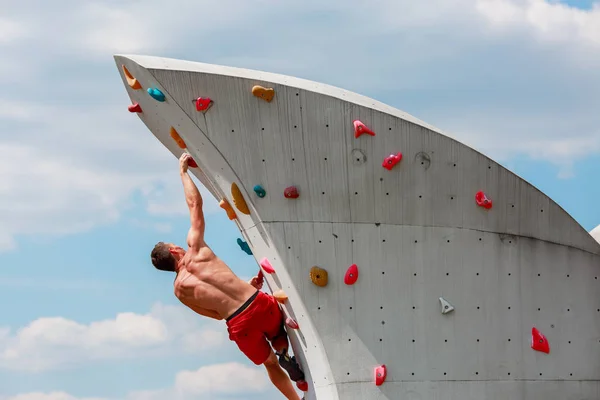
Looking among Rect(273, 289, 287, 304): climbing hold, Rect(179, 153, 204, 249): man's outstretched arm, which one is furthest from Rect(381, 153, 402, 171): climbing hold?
Rect(179, 153, 204, 249): man's outstretched arm

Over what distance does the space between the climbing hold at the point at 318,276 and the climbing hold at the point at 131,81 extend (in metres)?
3.15

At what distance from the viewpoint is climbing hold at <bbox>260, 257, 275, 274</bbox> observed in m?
14.4

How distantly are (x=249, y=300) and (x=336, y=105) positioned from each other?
273cm

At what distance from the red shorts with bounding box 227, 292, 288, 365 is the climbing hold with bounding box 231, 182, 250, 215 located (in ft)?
3.79

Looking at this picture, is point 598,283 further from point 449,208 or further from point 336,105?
point 336,105

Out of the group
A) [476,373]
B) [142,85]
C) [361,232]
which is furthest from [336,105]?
[476,373]

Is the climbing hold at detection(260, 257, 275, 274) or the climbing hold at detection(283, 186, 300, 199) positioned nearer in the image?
the climbing hold at detection(283, 186, 300, 199)

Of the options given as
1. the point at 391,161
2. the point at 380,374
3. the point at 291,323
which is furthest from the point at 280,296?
the point at 391,161

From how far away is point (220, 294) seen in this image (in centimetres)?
1469

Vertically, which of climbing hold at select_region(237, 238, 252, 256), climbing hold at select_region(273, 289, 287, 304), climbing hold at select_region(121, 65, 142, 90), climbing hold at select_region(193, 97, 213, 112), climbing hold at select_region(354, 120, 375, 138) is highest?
climbing hold at select_region(121, 65, 142, 90)

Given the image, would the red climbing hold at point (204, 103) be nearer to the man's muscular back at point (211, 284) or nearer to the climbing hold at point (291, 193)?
the climbing hold at point (291, 193)

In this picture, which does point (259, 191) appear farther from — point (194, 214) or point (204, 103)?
point (204, 103)

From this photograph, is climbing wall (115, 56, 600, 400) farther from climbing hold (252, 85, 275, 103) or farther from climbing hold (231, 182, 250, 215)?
climbing hold (231, 182, 250, 215)

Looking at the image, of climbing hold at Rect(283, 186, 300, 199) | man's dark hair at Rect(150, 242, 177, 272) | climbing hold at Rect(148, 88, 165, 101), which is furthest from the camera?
man's dark hair at Rect(150, 242, 177, 272)
